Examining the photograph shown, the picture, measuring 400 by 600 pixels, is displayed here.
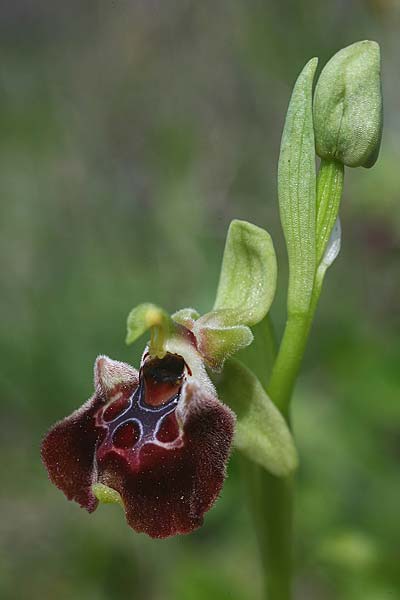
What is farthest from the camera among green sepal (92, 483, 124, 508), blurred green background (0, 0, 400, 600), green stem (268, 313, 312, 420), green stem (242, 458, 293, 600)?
blurred green background (0, 0, 400, 600)

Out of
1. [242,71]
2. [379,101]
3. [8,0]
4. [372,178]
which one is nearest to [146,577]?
[372,178]

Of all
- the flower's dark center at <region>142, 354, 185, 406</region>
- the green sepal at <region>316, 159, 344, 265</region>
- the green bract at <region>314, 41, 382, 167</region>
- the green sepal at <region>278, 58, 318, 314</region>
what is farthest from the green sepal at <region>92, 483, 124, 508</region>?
the green bract at <region>314, 41, 382, 167</region>

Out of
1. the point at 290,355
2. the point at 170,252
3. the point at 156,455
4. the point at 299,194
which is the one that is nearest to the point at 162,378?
the point at 156,455

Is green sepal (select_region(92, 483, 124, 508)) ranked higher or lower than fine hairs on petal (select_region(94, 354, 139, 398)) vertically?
lower

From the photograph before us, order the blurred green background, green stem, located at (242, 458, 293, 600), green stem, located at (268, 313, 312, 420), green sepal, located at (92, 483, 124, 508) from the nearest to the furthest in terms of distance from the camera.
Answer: green sepal, located at (92, 483, 124, 508), green stem, located at (268, 313, 312, 420), green stem, located at (242, 458, 293, 600), the blurred green background

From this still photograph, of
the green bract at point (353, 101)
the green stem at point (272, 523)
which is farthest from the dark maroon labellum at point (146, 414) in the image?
the green bract at point (353, 101)

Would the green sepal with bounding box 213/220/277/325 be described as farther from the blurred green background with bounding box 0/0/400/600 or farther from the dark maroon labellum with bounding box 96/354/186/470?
the blurred green background with bounding box 0/0/400/600
